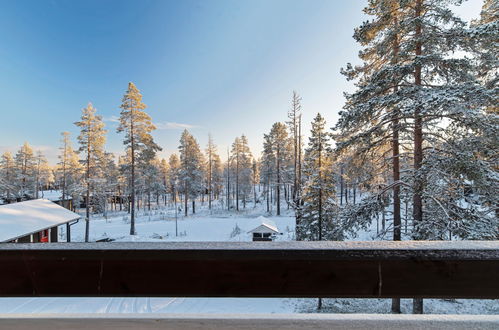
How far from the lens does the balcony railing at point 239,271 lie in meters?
0.91

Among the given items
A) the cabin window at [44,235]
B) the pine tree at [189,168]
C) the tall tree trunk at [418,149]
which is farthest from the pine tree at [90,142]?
the tall tree trunk at [418,149]

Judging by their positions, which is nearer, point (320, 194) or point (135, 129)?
point (320, 194)

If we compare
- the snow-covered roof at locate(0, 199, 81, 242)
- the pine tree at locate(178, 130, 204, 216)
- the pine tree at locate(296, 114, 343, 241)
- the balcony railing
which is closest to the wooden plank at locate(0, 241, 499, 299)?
the balcony railing

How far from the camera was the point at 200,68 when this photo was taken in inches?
433

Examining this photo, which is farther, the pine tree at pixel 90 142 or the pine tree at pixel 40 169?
the pine tree at pixel 40 169

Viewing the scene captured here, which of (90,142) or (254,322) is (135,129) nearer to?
(90,142)

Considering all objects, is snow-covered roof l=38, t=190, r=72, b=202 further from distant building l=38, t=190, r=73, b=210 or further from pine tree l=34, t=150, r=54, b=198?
pine tree l=34, t=150, r=54, b=198

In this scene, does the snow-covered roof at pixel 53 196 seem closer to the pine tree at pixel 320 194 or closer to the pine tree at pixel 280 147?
the pine tree at pixel 280 147

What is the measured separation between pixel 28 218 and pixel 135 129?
10.7 meters

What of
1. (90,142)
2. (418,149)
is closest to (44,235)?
(90,142)

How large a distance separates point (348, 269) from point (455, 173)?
6.52 m

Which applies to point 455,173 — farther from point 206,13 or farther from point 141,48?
point 141,48

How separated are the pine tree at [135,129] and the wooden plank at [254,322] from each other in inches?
788

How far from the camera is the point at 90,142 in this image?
17812mm
